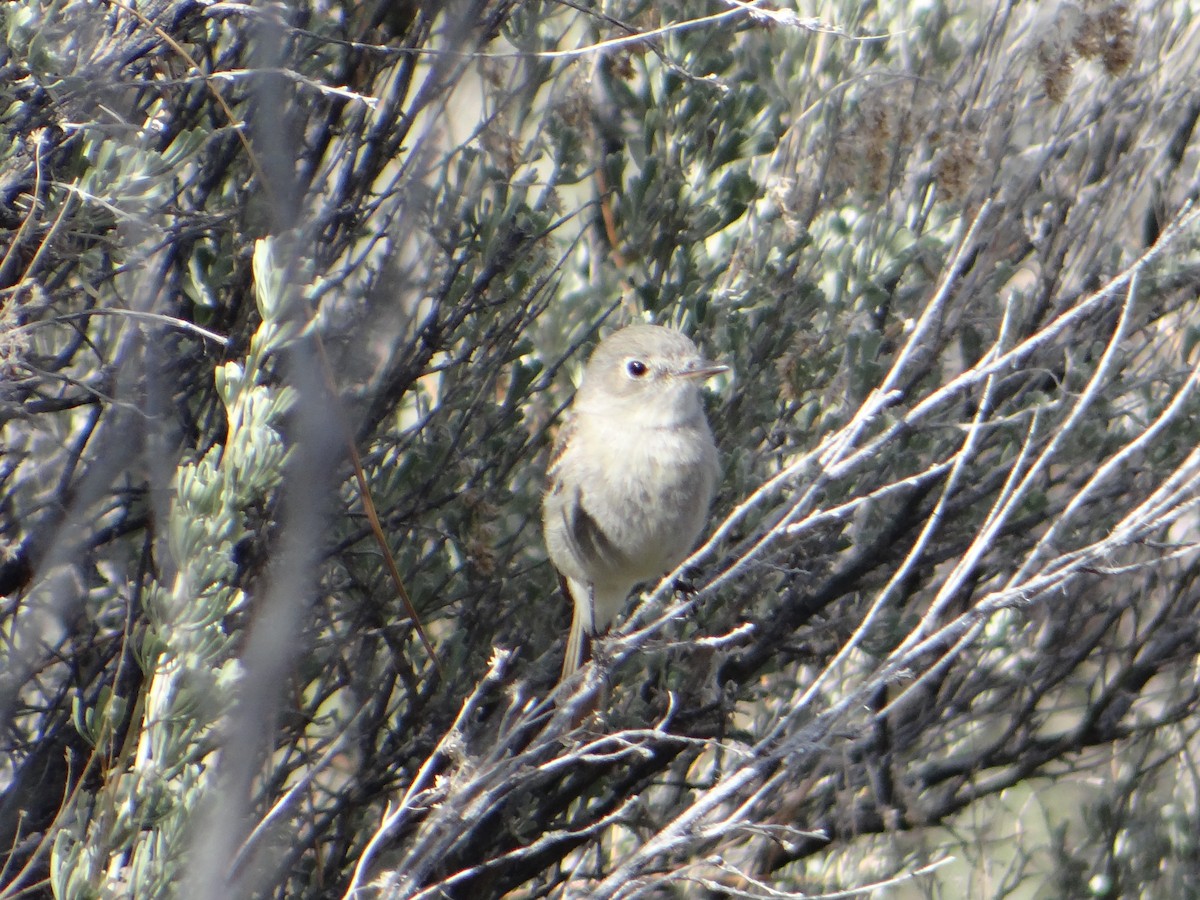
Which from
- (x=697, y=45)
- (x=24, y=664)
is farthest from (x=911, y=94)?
(x=24, y=664)

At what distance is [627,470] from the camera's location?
3789 millimetres

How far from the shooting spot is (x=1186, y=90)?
397cm

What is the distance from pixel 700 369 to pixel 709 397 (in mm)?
559

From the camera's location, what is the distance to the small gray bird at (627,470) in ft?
12.0

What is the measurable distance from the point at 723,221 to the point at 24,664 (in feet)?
7.55

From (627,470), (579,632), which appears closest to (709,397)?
(627,470)

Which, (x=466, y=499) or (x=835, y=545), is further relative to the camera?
(x=835, y=545)

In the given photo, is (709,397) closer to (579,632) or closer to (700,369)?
(700,369)

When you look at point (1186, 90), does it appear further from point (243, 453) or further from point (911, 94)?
point (243, 453)

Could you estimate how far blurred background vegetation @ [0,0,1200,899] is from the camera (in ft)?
9.19

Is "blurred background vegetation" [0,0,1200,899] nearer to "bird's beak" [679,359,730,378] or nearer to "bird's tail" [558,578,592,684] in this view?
"bird's tail" [558,578,592,684]

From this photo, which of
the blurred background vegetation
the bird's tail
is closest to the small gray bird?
the bird's tail

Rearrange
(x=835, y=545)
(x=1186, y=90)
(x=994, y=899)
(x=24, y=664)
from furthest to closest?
(x=994, y=899)
(x=1186, y=90)
(x=835, y=545)
(x=24, y=664)

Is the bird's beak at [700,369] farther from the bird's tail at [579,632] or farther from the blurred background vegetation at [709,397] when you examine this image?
the bird's tail at [579,632]
